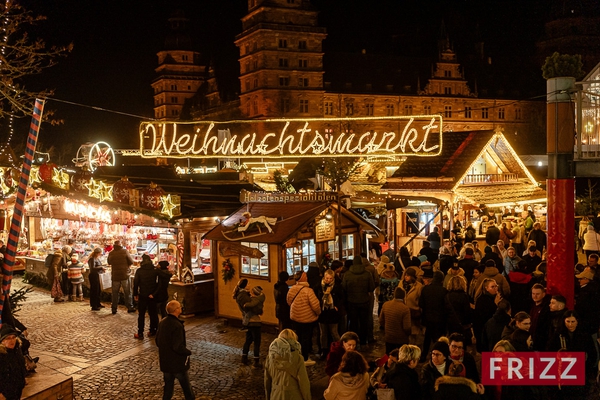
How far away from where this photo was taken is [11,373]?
21.3ft

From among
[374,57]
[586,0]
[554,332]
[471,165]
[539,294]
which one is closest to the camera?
Result: [554,332]

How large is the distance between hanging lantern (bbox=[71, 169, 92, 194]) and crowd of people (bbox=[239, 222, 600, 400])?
6.92m

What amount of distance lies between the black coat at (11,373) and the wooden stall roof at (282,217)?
5576mm

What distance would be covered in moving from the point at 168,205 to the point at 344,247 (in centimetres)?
392

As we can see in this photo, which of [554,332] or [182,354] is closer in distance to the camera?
[554,332]

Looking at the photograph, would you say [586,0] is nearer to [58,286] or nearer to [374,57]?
[374,57]

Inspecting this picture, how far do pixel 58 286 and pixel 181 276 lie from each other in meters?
4.06

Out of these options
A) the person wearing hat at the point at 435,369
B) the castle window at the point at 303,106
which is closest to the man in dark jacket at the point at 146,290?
the person wearing hat at the point at 435,369

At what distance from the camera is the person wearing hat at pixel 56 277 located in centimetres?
1561

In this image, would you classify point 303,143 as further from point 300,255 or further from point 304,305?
point 304,305

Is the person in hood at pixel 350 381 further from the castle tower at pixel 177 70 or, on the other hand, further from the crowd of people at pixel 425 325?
the castle tower at pixel 177 70

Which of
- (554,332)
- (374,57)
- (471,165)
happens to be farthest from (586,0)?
(554,332)

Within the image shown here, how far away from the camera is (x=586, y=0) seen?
74.9 meters

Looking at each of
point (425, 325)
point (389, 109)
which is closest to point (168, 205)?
point (425, 325)
